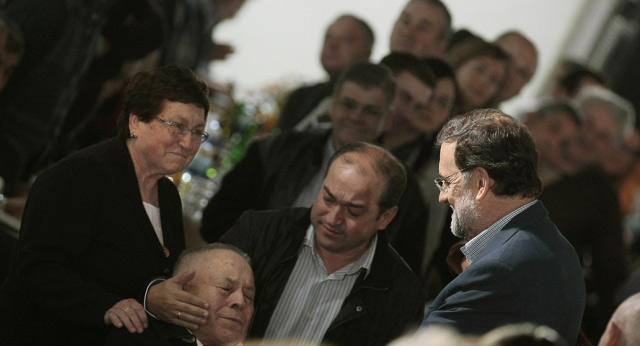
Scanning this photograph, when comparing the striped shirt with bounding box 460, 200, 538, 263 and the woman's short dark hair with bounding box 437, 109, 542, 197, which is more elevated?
the woman's short dark hair with bounding box 437, 109, 542, 197

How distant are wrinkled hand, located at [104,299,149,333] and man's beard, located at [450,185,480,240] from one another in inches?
34.4

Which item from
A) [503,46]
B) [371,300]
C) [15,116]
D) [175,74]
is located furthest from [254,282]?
[503,46]

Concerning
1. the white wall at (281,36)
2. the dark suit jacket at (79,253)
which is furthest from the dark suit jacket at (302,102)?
the dark suit jacket at (79,253)

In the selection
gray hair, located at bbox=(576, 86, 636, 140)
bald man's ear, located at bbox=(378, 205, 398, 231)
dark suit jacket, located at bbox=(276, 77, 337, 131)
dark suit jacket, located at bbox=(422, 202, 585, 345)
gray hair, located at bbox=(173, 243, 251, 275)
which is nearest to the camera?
dark suit jacket, located at bbox=(422, 202, 585, 345)

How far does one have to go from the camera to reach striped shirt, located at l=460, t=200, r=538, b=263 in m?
2.37

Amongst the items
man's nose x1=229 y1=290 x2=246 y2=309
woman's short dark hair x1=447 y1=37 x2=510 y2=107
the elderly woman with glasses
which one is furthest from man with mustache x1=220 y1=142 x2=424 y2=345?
woman's short dark hair x1=447 y1=37 x2=510 y2=107

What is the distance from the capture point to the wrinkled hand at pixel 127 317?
239 cm

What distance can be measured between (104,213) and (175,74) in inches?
17.3

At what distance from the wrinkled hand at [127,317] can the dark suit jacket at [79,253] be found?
0.07ft

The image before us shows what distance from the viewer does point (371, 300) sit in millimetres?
2758

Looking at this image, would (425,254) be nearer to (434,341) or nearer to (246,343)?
(246,343)

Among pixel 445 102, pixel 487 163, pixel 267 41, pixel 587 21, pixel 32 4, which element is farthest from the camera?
pixel 587 21

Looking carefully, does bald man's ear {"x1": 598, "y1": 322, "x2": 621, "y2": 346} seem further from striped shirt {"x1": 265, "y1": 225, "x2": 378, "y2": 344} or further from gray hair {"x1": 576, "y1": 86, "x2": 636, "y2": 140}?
gray hair {"x1": 576, "y1": 86, "x2": 636, "y2": 140}

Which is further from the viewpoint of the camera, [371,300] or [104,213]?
[371,300]
